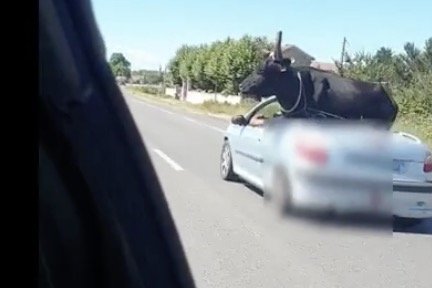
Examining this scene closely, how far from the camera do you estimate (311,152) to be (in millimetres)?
6473

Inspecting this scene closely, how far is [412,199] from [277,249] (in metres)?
1.58

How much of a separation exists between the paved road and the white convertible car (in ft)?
1.04

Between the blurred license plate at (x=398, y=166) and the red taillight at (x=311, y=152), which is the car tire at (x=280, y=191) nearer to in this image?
the red taillight at (x=311, y=152)

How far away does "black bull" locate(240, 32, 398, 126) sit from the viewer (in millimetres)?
7883

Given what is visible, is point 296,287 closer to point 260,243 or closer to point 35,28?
point 260,243

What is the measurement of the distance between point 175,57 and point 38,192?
5073 centimetres

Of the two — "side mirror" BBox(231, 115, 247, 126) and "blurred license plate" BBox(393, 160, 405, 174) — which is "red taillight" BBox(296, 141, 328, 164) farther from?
"side mirror" BBox(231, 115, 247, 126)

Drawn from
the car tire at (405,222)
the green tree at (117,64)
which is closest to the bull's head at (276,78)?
the car tire at (405,222)

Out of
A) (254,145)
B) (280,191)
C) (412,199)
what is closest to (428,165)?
(412,199)

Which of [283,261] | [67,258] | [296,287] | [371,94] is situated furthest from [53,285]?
[371,94]

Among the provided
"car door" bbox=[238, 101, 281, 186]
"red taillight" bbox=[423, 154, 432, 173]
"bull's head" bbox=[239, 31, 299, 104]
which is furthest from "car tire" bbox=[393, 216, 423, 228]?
"bull's head" bbox=[239, 31, 299, 104]

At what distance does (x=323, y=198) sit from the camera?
664 cm

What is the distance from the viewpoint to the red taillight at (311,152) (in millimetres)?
6388

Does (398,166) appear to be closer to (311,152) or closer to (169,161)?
(311,152)
